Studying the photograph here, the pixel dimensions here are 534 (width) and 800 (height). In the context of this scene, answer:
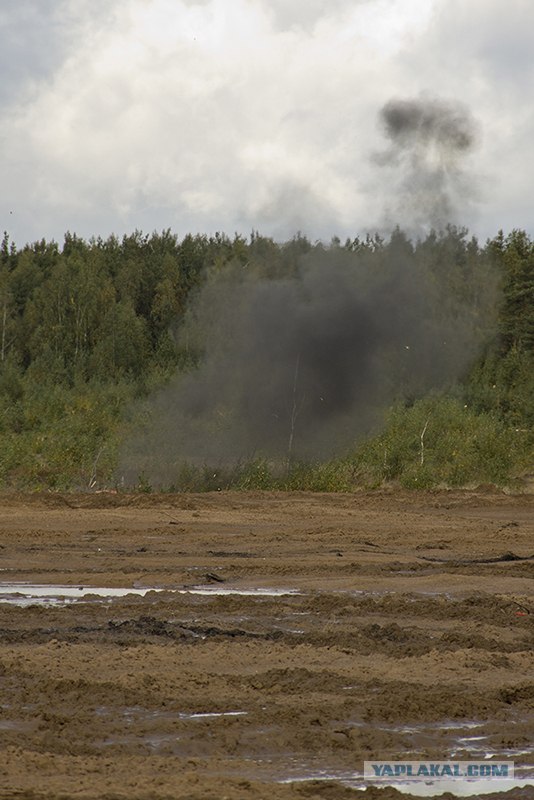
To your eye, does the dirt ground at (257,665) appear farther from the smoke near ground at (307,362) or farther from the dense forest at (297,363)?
the dense forest at (297,363)

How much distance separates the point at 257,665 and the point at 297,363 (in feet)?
47.8

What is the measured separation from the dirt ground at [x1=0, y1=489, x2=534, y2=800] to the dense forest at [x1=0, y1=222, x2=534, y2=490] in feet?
24.8

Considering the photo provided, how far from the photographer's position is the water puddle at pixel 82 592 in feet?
36.4

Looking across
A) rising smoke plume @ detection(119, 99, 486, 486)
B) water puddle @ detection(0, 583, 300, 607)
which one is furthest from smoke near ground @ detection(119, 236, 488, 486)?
water puddle @ detection(0, 583, 300, 607)

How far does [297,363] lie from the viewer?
22359 mm

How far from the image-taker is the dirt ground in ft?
18.4

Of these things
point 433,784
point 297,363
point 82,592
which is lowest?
point 82,592

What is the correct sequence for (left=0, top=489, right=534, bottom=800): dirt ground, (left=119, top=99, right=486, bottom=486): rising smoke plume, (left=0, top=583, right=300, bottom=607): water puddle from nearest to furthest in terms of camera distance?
1. (left=0, top=489, right=534, bottom=800): dirt ground
2. (left=0, top=583, right=300, bottom=607): water puddle
3. (left=119, top=99, right=486, bottom=486): rising smoke plume

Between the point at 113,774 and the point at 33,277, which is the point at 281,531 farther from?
the point at 33,277

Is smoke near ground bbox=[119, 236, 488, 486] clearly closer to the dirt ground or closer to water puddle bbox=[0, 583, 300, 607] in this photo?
the dirt ground

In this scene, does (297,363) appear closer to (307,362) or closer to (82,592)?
(307,362)

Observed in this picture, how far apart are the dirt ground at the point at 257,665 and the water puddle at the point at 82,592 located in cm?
14

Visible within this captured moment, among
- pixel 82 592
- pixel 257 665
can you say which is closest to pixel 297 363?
pixel 82 592

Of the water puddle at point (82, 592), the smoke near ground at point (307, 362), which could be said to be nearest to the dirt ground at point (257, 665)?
the water puddle at point (82, 592)
